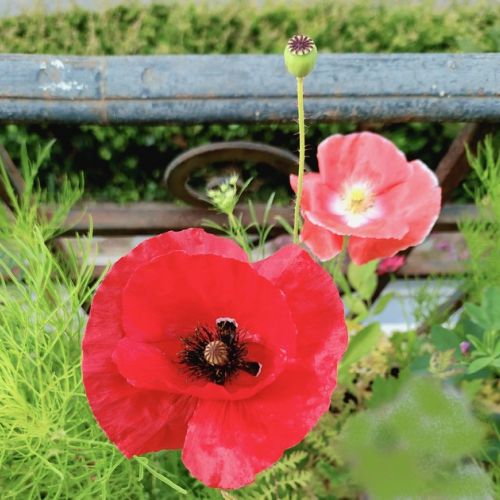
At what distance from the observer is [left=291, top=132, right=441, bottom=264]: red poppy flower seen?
1.88 feet

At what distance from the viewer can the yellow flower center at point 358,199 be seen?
65 cm

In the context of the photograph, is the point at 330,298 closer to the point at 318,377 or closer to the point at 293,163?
the point at 318,377

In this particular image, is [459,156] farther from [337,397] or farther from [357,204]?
[337,397]

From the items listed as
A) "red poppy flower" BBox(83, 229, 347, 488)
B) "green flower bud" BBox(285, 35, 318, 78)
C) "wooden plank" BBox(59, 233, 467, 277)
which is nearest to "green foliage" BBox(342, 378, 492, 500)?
"red poppy flower" BBox(83, 229, 347, 488)

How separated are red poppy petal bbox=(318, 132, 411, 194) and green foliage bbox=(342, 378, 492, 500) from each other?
0.19 m

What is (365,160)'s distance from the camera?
2.06 feet

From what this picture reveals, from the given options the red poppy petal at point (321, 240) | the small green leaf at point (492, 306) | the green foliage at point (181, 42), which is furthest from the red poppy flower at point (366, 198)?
the green foliage at point (181, 42)

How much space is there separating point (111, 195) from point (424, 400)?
5.18 feet

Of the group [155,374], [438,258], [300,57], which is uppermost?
[300,57]

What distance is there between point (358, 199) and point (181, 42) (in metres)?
1.38

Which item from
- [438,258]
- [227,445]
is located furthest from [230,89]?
[438,258]

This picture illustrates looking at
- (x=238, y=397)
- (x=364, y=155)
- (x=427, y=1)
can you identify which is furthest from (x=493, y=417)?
(x=427, y=1)

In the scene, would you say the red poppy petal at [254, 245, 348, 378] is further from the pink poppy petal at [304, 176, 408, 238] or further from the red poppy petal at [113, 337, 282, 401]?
the pink poppy petal at [304, 176, 408, 238]

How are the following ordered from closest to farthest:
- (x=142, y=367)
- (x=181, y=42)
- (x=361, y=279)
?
(x=142, y=367) → (x=361, y=279) → (x=181, y=42)
